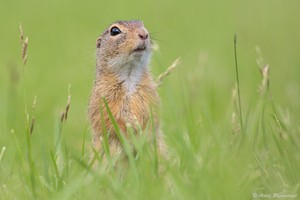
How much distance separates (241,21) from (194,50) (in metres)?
1.01

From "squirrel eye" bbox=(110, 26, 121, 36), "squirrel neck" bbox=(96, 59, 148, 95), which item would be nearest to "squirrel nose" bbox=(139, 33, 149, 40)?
"squirrel neck" bbox=(96, 59, 148, 95)

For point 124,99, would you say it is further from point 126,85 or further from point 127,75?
point 127,75

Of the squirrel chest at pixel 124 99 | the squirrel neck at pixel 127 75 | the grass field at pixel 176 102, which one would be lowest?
the grass field at pixel 176 102

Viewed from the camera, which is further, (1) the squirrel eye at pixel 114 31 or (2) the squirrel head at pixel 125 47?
(1) the squirrel eye at pixel 114 31

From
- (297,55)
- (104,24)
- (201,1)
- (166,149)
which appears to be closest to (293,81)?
(297,55)

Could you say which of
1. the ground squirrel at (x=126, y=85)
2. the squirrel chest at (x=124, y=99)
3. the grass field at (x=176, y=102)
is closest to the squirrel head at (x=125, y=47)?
the ground squirrel at (x=126, y=85)

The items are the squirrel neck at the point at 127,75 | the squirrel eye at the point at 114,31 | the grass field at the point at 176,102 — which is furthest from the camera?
the squirrel eye at the point at 114,31

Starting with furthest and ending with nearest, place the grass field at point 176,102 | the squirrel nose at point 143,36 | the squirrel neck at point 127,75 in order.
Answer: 1. the squirrel nose at point 143,36
2. the squirrel neck at point 127,75
3. the grass field at point 176,102

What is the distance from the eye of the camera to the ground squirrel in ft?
19.9

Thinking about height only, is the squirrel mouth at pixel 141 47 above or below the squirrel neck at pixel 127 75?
above

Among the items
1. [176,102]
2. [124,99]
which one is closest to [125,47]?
[124,99]

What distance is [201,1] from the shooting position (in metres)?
16.9

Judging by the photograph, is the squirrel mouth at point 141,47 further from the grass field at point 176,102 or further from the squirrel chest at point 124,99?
the grass field at point 176,102

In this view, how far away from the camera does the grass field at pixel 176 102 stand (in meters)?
4.73
